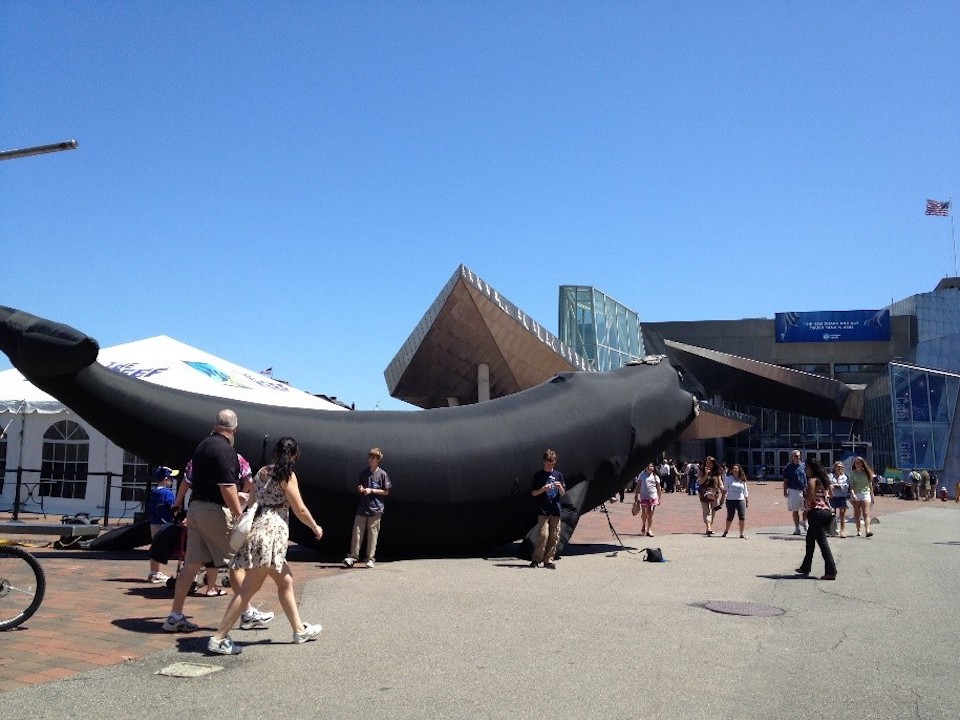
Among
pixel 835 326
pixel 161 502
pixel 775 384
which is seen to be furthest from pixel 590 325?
pixel 161 502

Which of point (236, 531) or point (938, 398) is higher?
point (938, 398)

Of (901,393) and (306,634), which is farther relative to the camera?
(901,393)

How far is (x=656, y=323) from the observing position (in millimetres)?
79062

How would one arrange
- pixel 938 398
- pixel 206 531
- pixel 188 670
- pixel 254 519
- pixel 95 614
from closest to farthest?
1. pixel 188 670
2. pixel 254 519
3. pixel 206 531
4. pixel 95 614
5. pixel 938 398

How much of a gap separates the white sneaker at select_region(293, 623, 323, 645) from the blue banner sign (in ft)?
252

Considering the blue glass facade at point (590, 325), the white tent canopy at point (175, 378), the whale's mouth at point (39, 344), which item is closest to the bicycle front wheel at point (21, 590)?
the whale's mouth at point (39, 344)

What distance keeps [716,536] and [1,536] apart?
12.2 metres

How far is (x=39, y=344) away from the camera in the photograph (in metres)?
8.89

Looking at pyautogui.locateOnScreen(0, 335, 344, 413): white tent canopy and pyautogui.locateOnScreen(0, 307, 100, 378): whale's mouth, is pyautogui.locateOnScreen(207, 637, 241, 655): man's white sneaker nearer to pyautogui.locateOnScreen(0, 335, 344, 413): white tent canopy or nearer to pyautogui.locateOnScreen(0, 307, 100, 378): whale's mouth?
pyautogui.locateOnScreen(0, 307, 100, 378): whale's mouth

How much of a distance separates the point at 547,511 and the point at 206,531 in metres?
5.19

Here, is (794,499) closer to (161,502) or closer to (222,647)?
(161,502)

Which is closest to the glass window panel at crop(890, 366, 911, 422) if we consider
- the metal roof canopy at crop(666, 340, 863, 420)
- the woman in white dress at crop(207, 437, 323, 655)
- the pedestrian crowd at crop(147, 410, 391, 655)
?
the metal roof canopy at crop(666, 340, 863, 420)

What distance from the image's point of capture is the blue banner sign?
75.9 m

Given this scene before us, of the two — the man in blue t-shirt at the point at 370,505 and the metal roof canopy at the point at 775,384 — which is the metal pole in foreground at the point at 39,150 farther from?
the metal roof canopy at the point at 775,384
